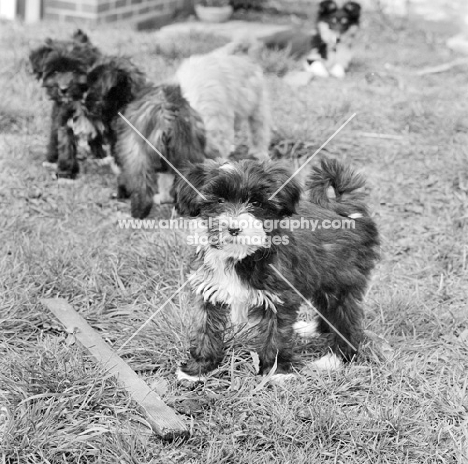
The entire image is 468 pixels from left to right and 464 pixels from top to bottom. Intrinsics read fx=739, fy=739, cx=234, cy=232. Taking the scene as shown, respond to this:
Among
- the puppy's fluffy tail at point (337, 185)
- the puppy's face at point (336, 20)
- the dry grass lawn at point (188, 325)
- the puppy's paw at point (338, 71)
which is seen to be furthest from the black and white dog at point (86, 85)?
the puppy's face at point (336, 20)

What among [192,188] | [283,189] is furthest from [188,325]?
[283,189]

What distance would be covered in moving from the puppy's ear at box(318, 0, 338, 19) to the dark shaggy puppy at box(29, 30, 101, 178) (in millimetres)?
5679

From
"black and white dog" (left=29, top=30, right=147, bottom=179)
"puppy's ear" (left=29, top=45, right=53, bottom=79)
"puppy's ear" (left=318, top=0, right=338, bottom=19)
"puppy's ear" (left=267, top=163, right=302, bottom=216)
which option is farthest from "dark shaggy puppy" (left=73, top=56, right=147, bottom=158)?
"puppy's ear" (left=318, top=0, right=338, bottom=19)

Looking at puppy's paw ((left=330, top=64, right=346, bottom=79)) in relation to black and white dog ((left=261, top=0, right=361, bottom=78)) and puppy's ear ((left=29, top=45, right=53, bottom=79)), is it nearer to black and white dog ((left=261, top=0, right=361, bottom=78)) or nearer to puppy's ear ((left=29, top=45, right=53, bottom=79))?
black and white dog ((left=261, top=0, right=361, bottom=78))

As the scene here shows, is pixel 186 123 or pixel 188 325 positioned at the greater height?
pixel 186 123

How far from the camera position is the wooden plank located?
3498 mm

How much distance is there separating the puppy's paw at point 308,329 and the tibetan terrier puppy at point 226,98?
220cm

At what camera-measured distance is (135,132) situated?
18.8 ft

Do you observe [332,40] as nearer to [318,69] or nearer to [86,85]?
[318,69]

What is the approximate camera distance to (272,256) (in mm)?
3697

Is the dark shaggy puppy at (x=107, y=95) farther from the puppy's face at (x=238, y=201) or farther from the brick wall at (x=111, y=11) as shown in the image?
the brick wall at (x=111, y=11)

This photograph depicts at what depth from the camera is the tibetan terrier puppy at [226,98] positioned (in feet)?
21.4

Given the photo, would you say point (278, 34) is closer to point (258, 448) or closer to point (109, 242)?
point (109, 242)

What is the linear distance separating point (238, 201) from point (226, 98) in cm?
342
